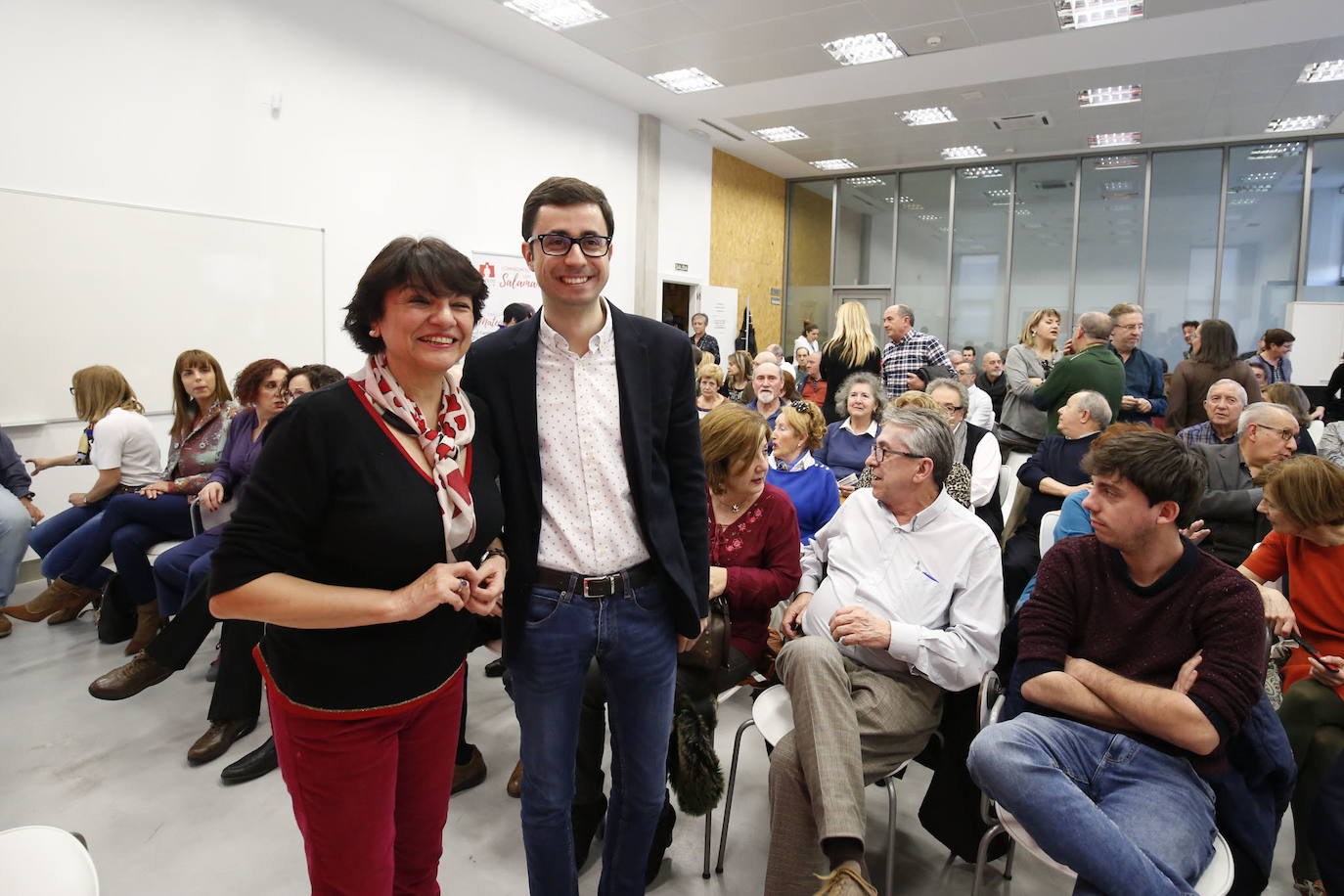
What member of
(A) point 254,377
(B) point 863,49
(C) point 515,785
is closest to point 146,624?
(A) point 254,377

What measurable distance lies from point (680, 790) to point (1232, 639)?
1.36 meters

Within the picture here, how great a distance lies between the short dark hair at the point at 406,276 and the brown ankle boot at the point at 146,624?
2952 mm

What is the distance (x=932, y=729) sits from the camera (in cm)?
203

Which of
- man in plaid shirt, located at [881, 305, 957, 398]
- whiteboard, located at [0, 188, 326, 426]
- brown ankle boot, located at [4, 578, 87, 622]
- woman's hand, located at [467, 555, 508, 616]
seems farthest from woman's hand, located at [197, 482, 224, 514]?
man in plaid shirt, located at [881, 305, 957, 398]

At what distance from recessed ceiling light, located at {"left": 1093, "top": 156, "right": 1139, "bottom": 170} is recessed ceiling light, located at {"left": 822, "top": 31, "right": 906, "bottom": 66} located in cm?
485

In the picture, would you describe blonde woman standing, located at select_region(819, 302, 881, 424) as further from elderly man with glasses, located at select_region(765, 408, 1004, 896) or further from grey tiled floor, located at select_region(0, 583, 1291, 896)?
elderly man with glasses, located at select_region(765, 408, 1004, 896)

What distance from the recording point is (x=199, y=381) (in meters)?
3.62

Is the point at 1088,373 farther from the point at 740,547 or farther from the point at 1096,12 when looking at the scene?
the point at 1096,12

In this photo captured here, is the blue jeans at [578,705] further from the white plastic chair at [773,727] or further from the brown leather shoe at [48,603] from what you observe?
the brown leather shoe at [48,603]

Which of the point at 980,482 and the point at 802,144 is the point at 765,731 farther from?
the point at 802,144

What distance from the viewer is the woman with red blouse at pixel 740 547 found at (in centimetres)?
215

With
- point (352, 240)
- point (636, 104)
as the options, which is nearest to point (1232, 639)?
point (352, 240)

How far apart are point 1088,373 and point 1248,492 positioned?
127cm

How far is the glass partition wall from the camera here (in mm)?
9109
